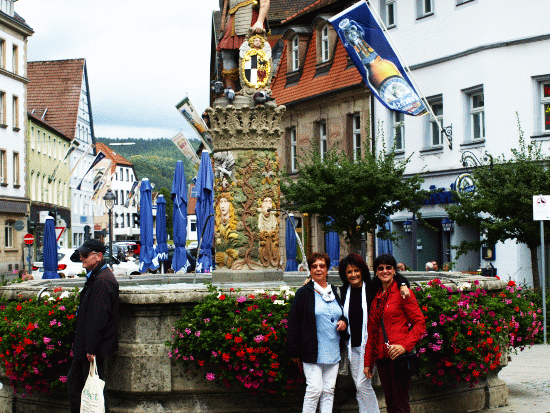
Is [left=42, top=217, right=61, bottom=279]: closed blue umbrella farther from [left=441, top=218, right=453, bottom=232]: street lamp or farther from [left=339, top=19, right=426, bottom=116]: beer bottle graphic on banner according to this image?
[left=441, top=218, right=453, bottom=232]: street lamp

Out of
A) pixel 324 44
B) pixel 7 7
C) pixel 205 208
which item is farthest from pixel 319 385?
pixel 7 7

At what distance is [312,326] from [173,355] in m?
1.53

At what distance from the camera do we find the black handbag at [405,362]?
727cm

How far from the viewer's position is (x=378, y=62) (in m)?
23.9

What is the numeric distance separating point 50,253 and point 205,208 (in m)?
5.00

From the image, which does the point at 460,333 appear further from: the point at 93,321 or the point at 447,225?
the point at 447,225

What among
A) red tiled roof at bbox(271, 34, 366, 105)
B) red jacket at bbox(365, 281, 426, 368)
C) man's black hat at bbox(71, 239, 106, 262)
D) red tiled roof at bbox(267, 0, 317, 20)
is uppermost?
red tiled roof at bbox(267, 0, 317, 20)

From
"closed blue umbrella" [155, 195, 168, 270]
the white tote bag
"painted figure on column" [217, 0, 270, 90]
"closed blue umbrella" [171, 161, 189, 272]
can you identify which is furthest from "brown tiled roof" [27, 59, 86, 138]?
the white tote bag

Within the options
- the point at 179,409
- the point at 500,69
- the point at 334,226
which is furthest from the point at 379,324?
the point at 500,69

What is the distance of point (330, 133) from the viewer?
35.0 meters

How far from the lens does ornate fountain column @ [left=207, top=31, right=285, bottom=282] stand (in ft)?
39.4

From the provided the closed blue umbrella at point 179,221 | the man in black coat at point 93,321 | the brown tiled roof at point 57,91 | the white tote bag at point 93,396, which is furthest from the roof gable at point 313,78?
the brown tiled roof at point 57,91

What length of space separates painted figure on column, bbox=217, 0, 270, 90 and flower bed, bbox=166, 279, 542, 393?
4.86 metres

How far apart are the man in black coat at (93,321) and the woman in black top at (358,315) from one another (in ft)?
6.60
